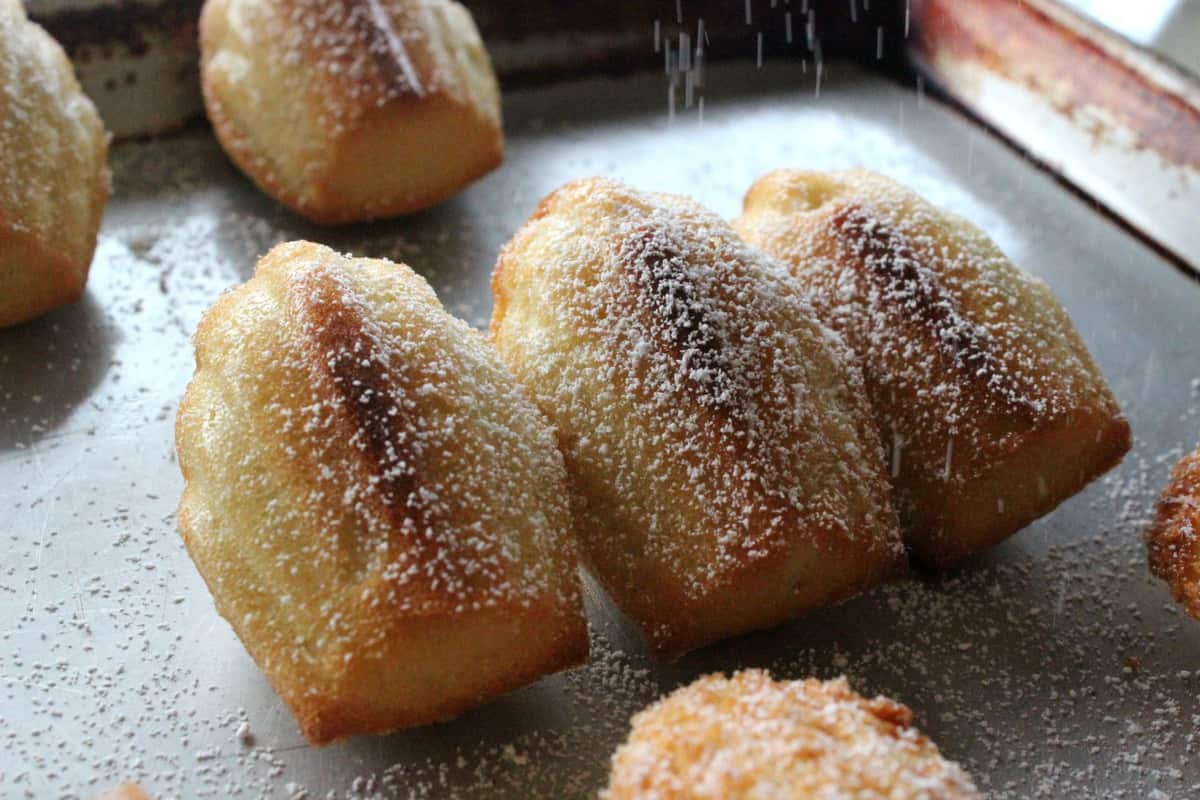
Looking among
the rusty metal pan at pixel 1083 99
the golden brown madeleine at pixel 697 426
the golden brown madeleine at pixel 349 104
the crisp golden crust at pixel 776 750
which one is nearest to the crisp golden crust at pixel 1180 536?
the golden brown madeleine at pixel 697 426

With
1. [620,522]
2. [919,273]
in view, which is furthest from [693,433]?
[919,273]

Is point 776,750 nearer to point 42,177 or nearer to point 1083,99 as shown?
point 42,177

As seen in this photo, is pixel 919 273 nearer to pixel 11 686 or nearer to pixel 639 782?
pixel 639 782

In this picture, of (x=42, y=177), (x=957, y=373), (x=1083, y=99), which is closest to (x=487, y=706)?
(x=957, y=373)

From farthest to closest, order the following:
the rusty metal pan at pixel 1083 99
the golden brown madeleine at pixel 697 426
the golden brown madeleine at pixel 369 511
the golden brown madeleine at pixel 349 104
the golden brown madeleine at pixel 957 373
A: the rusty metal pan at pixel 1083 99, the golden brown madeleine at pixel 349 104, the golden brown madeleine at pixel 957 373, the golden brown madeleine at pixel 697 426, the golden brown madeleine at pixel 369 511

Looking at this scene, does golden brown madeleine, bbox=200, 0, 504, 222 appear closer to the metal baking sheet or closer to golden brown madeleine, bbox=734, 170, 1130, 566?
the metal baking sheet

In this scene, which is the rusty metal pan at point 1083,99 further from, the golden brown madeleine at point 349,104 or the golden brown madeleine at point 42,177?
the golden brown madeleine at point 42,177

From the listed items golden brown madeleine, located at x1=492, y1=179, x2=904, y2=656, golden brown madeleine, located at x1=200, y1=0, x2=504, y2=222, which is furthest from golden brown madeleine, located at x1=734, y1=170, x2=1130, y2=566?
golden brown madeleine, located at x1=200, y1=0, x2=504, y2=222
